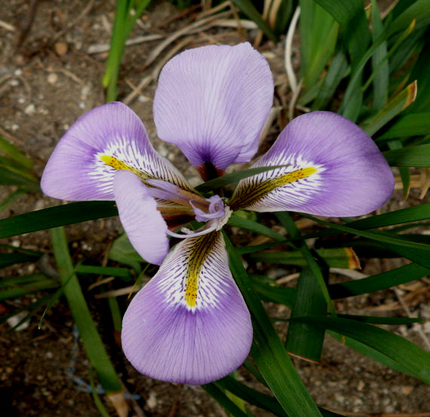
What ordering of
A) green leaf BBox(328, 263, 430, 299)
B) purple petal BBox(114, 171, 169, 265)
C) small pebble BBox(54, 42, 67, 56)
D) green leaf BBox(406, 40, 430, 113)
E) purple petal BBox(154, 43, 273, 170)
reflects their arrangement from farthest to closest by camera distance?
1. small pebble BBox(54, 42, 67, 56)
2. green leaf BBox(406, 40, 430, 113)
3. green leaf BBox(328, 263, 430, 299)
4. purple petal BBox(154, 43, 273, 170)
5. purple petal BBox(114, 171, 169, 265)

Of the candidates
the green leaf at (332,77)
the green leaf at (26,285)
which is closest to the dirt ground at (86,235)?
the green leaf at (26,285)

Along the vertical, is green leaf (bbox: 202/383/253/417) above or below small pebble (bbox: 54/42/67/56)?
below

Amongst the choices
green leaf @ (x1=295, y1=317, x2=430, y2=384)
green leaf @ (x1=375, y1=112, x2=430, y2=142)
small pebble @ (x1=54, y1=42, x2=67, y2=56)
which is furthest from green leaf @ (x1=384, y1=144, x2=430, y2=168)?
small pebble @ (x1=54, y1=42, x2=67, y2=56)

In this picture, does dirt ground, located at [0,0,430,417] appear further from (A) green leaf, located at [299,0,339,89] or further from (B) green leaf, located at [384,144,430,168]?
(B) green leaf, located at [384,144,430,168]

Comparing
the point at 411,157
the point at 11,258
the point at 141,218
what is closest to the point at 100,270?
the point at 11,258

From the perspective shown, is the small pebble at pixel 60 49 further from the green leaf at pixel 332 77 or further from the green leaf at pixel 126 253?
the green leaf at pixel 332 77

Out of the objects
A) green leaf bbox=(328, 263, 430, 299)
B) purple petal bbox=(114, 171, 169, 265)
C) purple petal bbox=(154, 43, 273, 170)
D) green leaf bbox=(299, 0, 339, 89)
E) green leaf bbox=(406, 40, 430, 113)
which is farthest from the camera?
green leaf bbox=(299, 0, 339, 89)

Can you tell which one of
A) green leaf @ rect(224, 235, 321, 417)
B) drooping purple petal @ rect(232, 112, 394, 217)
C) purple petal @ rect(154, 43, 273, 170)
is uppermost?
purple petal @ rect(154, 43, 273, 170)
